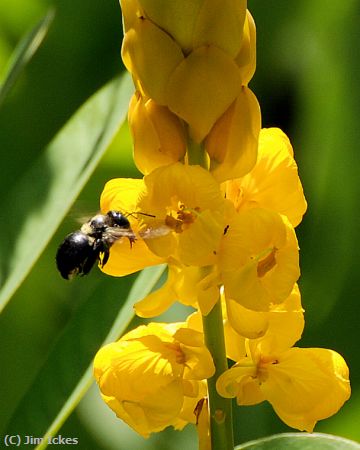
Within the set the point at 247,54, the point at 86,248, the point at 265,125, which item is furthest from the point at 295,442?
the point at 265,125

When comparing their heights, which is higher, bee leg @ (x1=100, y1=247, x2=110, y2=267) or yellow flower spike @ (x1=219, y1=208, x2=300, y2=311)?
bee leg @ (x1=100, y1=247, x2=110, y2=267)

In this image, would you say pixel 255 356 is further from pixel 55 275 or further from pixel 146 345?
pixel 55 275

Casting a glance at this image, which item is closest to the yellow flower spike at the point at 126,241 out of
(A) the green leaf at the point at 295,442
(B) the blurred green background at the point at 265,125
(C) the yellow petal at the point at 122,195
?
(C) the yellow petal at the point at 122,195

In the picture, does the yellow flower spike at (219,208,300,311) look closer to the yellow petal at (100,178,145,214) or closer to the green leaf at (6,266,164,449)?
the yellow petal at (100,178,145,214)

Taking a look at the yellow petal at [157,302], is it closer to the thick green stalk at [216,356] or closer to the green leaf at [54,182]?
the thick green stalk at [216,356]

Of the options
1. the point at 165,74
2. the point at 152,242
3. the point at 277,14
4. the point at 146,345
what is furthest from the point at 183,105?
the point at 277,14

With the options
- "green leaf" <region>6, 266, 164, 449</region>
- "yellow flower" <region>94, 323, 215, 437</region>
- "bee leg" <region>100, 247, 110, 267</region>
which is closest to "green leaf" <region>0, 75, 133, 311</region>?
"green leaf" <region>6, 266, 164, 449</region>

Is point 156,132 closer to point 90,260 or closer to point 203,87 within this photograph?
point 203,87
